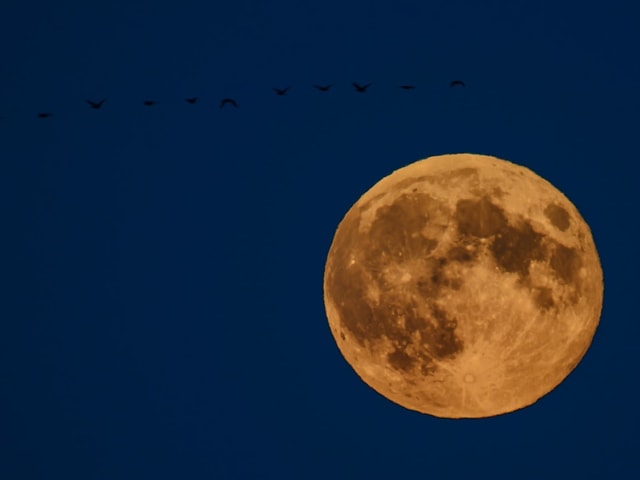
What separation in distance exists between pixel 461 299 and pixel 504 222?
491 mm

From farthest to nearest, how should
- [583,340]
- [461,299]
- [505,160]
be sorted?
[505,160], [583,340], [461,299]

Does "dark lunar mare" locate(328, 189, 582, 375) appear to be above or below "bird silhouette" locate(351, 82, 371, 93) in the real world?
below

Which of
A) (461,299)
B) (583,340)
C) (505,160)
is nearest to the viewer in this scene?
(461,299)

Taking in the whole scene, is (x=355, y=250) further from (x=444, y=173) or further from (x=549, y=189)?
(x=549, y=189)

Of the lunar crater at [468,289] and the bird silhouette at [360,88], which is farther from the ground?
the bird silhouette at [360,88]

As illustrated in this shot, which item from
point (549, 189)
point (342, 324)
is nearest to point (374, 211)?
point (342, 324)

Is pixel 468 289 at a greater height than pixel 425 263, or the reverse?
pixel 425 263

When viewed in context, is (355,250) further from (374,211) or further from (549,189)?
(549,189)

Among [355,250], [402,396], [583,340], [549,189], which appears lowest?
[402,396]

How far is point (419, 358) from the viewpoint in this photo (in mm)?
4598

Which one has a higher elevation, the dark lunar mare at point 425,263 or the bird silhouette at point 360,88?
the bird silhouette at point 360,88

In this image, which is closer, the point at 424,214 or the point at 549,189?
the point at 424,214

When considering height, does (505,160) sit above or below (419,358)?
above

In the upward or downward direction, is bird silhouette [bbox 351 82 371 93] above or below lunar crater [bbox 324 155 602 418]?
above
